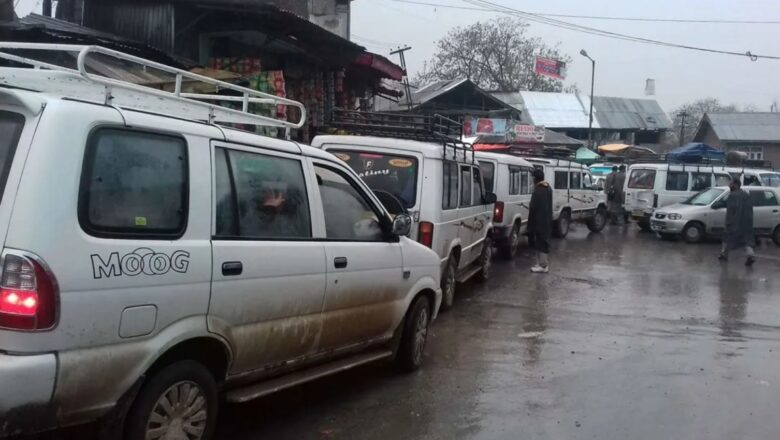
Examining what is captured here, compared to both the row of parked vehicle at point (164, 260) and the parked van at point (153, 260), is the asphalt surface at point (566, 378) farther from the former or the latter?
the parked van at point (153, 260)

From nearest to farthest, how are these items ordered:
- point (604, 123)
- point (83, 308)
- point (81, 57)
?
point (83, 308) → point (81, 57) → point (604, 123)

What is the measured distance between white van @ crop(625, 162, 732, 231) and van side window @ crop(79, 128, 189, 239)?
19.4m

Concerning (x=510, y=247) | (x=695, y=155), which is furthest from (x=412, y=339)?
(x=695, y=155)

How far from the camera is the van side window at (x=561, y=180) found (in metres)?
18.7

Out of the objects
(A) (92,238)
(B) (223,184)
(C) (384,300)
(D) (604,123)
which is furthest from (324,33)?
(D) (604,123)

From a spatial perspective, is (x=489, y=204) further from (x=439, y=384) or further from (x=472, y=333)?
(x=439, y=384)

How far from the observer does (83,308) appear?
3.14m

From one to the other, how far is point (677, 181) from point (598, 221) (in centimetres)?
253

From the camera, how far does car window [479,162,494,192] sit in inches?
519

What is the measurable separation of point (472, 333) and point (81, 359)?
5.37 meters

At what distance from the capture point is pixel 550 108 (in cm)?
4881

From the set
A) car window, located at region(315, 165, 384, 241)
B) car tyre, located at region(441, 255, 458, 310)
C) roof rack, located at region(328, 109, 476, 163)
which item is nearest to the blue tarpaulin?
roof rack, located at region(328, 109, 476, 163)

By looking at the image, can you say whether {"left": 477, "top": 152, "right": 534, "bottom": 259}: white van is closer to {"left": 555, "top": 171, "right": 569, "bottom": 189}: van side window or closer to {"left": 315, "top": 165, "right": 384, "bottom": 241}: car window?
{"left": 555, "top": 171, "right": 569, "bottom": 189}: van side window

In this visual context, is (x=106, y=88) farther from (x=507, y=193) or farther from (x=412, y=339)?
(x=507, y=193)
